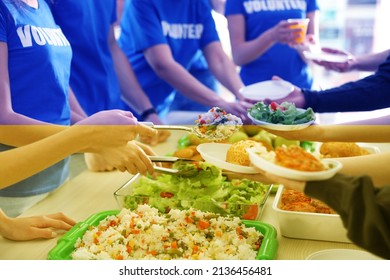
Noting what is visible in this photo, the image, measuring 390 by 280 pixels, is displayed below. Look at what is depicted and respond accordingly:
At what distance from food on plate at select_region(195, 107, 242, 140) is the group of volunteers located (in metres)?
0.03

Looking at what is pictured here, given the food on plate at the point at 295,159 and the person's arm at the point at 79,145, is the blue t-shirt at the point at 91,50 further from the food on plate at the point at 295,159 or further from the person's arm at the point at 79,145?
the food on plate at the point at 295,159

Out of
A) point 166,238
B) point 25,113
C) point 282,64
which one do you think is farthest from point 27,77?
point 282,64

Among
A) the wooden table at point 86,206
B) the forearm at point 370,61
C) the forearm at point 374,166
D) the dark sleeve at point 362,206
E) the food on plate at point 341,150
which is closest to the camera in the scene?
the dark sleeve at point 362,206

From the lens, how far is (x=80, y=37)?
1.28m

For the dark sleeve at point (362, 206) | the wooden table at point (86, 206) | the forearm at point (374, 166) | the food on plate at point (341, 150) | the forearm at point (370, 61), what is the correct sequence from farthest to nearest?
1. the food on plate at point (341, 150)
2. the forearm at point (370, 61)
3. the wooden table at point (86, 206)
4. the forearm at point (374, 166)
5. the dark sleeve at point (362, 206)

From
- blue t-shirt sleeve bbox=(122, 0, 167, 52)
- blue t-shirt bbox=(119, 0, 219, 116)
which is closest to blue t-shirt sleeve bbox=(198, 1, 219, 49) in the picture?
blue t-shirt bbox=(119, 0, 219, 116)

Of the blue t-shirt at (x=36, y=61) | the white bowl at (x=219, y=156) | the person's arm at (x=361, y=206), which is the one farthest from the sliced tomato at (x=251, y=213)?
the blue t-shirt at (x=36, y=61)

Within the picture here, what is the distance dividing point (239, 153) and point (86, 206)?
0.45 meters

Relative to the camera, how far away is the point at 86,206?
1339 mm

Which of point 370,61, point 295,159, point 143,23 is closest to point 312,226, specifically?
point 295,159

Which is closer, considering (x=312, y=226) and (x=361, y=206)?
(x=361, y=206)

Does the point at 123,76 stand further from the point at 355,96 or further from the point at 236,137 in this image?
the point at 355,96

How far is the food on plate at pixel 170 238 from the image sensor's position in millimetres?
1093

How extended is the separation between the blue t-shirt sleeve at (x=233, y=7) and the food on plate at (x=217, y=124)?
0.26 meters
